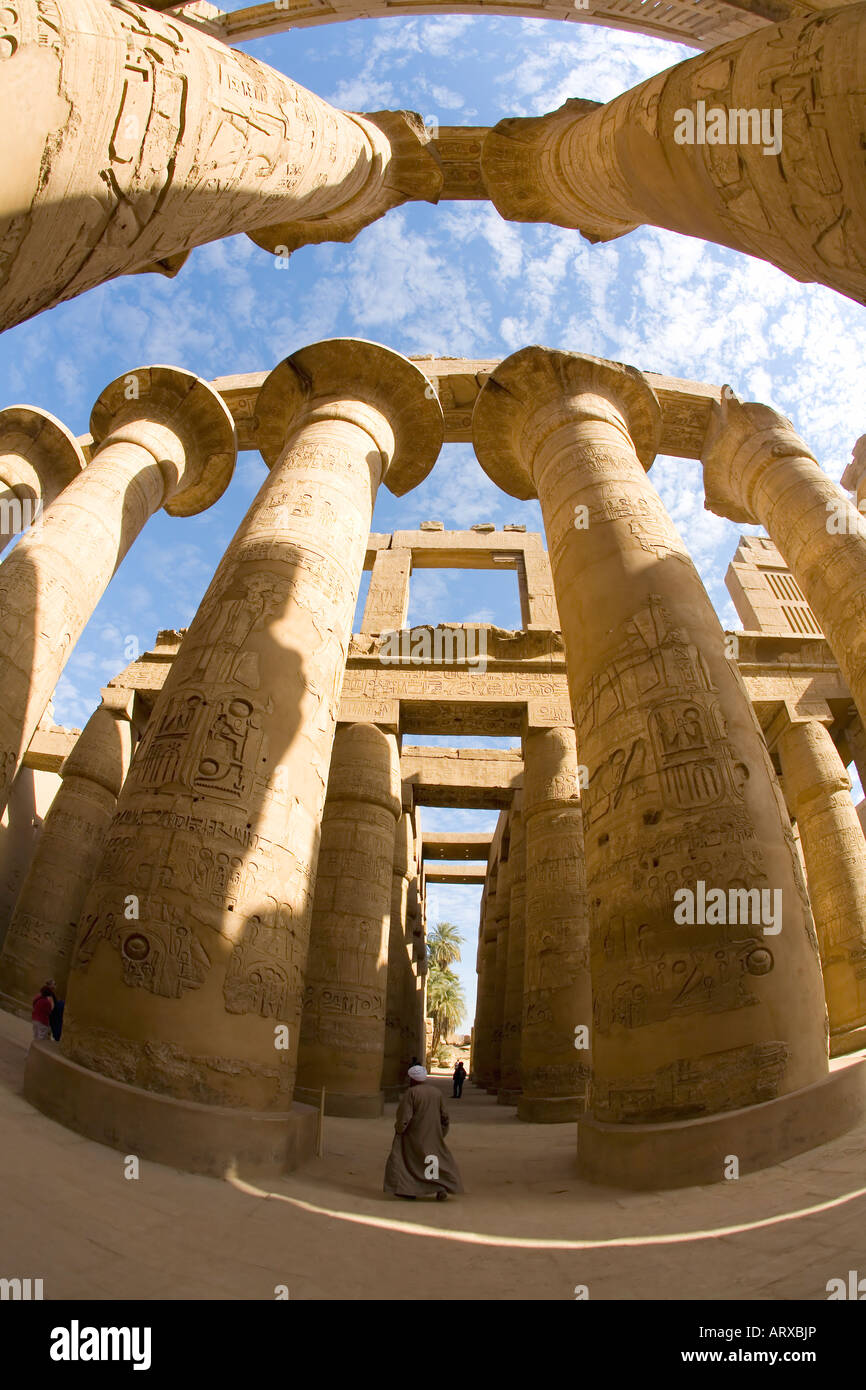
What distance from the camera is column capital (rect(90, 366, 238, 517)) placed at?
1088 centimetres

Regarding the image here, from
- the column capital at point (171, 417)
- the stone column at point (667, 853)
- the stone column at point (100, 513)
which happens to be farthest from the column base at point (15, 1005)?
the stone column at point (667, 853)

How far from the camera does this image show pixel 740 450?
10523 mm

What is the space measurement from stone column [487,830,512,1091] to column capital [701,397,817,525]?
7.36 m

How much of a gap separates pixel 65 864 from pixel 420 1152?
812 centimetres

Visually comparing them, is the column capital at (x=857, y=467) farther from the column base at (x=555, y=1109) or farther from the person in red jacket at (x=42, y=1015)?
the person in red jacket at (x=42, y=1015)

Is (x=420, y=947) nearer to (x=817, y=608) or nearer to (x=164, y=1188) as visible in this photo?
(x=817, y=608)

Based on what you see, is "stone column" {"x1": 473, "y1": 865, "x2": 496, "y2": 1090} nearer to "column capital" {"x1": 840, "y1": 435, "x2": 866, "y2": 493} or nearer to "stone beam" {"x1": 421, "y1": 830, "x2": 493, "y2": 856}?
"stone beam" {"x1": 421, "y1": 830, "x2": 493, "y2": 856}

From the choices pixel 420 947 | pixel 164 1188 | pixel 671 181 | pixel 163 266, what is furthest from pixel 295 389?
pixel 420 947

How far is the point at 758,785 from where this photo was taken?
15.7ft

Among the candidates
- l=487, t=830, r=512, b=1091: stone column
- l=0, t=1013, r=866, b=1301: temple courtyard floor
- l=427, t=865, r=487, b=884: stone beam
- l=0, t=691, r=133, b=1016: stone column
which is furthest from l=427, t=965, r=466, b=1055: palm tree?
l=0, t=1013, r=866, b=1301: temple courtyard floor

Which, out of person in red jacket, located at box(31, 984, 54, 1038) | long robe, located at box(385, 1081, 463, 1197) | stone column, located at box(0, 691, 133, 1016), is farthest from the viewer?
stone column, located at box(0, 691, 133, 1016)

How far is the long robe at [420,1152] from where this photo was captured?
13.7 feet

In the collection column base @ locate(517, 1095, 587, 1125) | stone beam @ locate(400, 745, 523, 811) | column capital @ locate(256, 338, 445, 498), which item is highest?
column capital @ locate(256, 338, 445, 498)
